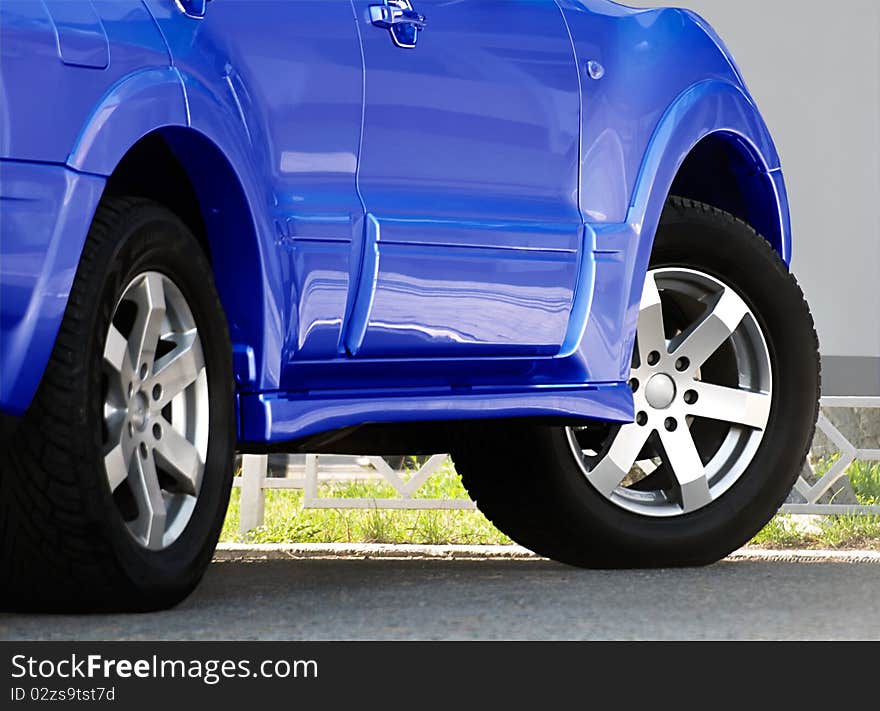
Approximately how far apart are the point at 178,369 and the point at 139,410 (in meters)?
0.14

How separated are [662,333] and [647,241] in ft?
1.11

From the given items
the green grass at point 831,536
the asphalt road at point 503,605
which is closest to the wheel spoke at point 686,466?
the asphalt road at point 503,605

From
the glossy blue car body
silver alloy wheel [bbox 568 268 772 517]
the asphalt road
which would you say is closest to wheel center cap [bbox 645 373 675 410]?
silver alloy wheel [bbox 568 268 772 517]

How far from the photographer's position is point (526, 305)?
16.2ft

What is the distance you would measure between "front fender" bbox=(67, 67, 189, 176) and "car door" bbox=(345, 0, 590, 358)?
64cm

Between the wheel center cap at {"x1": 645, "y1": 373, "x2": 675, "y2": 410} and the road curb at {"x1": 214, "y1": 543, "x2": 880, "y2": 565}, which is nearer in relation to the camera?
the wheel center cap at {"x1": 645, "y1": 373, "x2": 675, "y2": 410}

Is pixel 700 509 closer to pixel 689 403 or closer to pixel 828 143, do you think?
pixel 689 403

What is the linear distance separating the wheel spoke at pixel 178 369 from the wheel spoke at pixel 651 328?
1.67 metres

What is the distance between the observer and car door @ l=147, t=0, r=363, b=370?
4309mm

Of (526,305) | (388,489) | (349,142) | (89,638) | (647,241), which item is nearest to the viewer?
(89,638)

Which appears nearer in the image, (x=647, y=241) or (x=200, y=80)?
(x=200, y=80)

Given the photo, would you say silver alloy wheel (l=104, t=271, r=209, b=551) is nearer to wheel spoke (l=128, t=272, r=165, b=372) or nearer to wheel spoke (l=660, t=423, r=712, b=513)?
wheel spoke (l=128, t=272, r=165, b=372)

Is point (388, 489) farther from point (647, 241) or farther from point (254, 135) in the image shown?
point (254, 135)
